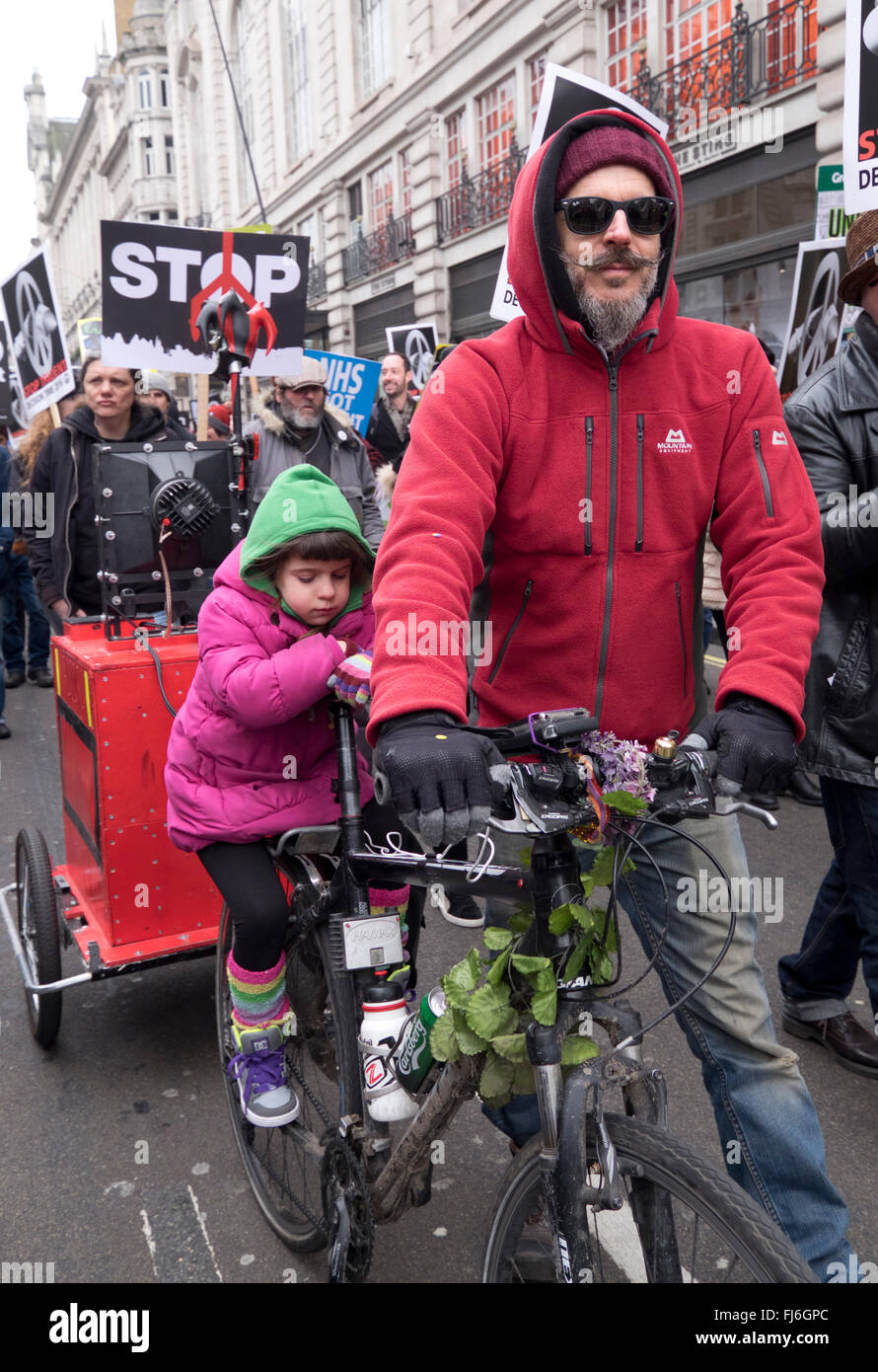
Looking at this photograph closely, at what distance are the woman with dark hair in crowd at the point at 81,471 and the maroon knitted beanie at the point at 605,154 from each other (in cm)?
378

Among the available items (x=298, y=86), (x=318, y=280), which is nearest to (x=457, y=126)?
(x=318, y=280)

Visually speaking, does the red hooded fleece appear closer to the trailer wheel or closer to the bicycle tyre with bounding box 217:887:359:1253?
the bicycle tyre with bounding box 217:887:359:1253

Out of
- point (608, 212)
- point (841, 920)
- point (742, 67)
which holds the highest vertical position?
point (742, 67)

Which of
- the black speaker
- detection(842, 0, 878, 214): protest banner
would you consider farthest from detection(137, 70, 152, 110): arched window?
the black speaker

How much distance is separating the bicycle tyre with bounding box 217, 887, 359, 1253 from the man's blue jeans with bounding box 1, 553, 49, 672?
7628mm

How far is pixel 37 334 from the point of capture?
712 centimetres

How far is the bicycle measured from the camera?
1629 millimetres

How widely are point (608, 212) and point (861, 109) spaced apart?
2.90m

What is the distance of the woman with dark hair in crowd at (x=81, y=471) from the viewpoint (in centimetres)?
547

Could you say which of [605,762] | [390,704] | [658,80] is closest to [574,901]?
[605,762]

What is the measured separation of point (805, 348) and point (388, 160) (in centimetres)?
2212

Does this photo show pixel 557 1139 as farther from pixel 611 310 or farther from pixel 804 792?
pixel 804 792

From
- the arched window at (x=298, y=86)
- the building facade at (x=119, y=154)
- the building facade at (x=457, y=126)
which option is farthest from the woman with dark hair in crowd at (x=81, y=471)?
the building facade at (x=119, y=154)

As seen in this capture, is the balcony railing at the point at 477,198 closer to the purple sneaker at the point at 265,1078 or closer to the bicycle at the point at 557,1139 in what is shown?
the purple sneaker at the point at 265,1078
